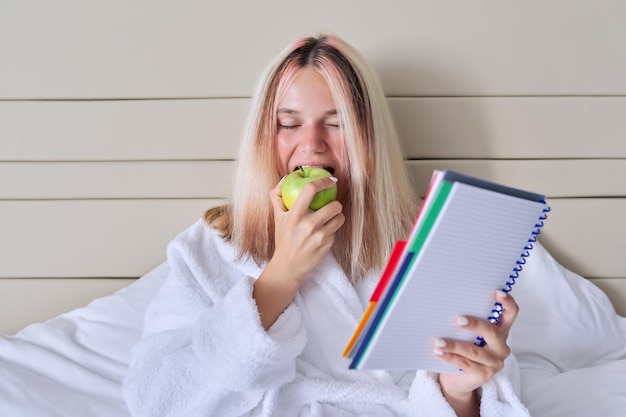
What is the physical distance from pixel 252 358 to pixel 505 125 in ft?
3.19

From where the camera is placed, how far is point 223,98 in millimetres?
1542

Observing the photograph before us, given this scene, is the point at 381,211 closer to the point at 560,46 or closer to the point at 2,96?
the point at 560,46

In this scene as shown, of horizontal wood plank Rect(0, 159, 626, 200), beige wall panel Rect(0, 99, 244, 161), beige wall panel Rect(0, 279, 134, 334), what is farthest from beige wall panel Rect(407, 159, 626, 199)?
beige wall panel Rect(0, 279, 134, 334)

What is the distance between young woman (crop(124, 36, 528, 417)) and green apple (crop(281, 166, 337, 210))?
0.02m

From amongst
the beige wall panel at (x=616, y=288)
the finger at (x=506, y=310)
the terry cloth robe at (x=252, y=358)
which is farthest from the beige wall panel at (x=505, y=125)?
the finger at (x=506, y=310)

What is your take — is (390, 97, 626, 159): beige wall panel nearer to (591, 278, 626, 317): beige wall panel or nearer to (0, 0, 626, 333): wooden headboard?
(0, 0, 626, 333): wooden headboard

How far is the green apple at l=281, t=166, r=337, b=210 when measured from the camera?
3.49 feet

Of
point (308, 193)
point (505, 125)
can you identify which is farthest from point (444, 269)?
point (505, 125)

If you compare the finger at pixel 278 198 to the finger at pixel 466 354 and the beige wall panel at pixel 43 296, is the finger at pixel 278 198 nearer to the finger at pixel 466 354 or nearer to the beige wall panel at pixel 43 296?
the finger at pixel 466 354

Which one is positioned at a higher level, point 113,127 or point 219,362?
point 113,127

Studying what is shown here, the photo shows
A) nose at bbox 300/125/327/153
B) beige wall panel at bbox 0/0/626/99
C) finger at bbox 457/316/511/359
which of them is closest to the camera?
finger at bbox 457/316/511/359

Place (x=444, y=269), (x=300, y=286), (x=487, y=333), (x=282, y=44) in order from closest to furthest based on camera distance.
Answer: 1. (x=444, y=269)
2. (x=487, y=333)
3. (x=300, y=286)
4. (x=282, y=44)

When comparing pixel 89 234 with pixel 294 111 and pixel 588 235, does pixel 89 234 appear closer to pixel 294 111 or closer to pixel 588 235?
pixel 294 111

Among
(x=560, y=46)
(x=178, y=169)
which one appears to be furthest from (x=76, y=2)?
(x=560, y=46)
